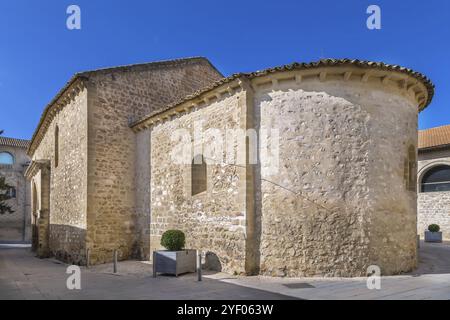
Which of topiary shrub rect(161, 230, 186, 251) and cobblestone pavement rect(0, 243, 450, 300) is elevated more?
topiary shrub rect(161, 230, 186, 251)

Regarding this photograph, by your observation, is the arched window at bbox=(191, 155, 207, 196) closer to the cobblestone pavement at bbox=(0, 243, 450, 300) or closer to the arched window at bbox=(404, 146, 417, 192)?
the cobblestone pavement at bbox=(0, 243, 450, 300)

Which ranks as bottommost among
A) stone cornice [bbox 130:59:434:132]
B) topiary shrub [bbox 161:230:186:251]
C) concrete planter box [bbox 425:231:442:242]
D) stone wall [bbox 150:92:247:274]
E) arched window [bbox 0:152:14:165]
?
concrete planter box [bbox 425:231:442:242]

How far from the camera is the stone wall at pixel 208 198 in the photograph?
943cm

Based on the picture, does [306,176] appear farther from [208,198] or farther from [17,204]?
[17,204]

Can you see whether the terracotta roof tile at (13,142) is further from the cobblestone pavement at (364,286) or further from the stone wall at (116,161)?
the cobblestone pavement at (364,286)

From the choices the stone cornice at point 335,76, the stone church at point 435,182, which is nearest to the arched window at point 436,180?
the stone church at point 435,182

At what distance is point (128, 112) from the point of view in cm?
1402

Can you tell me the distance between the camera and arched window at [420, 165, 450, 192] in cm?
2044

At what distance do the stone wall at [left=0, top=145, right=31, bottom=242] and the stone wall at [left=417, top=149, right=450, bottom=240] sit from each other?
31507 mm

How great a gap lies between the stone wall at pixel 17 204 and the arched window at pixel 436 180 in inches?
1257

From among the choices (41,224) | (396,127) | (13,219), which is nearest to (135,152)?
(41,224)

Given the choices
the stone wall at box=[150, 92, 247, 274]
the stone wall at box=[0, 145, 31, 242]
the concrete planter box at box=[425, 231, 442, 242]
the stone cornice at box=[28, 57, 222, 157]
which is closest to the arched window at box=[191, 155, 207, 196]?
the stone wall at box=[150, 92, 247, 274]
